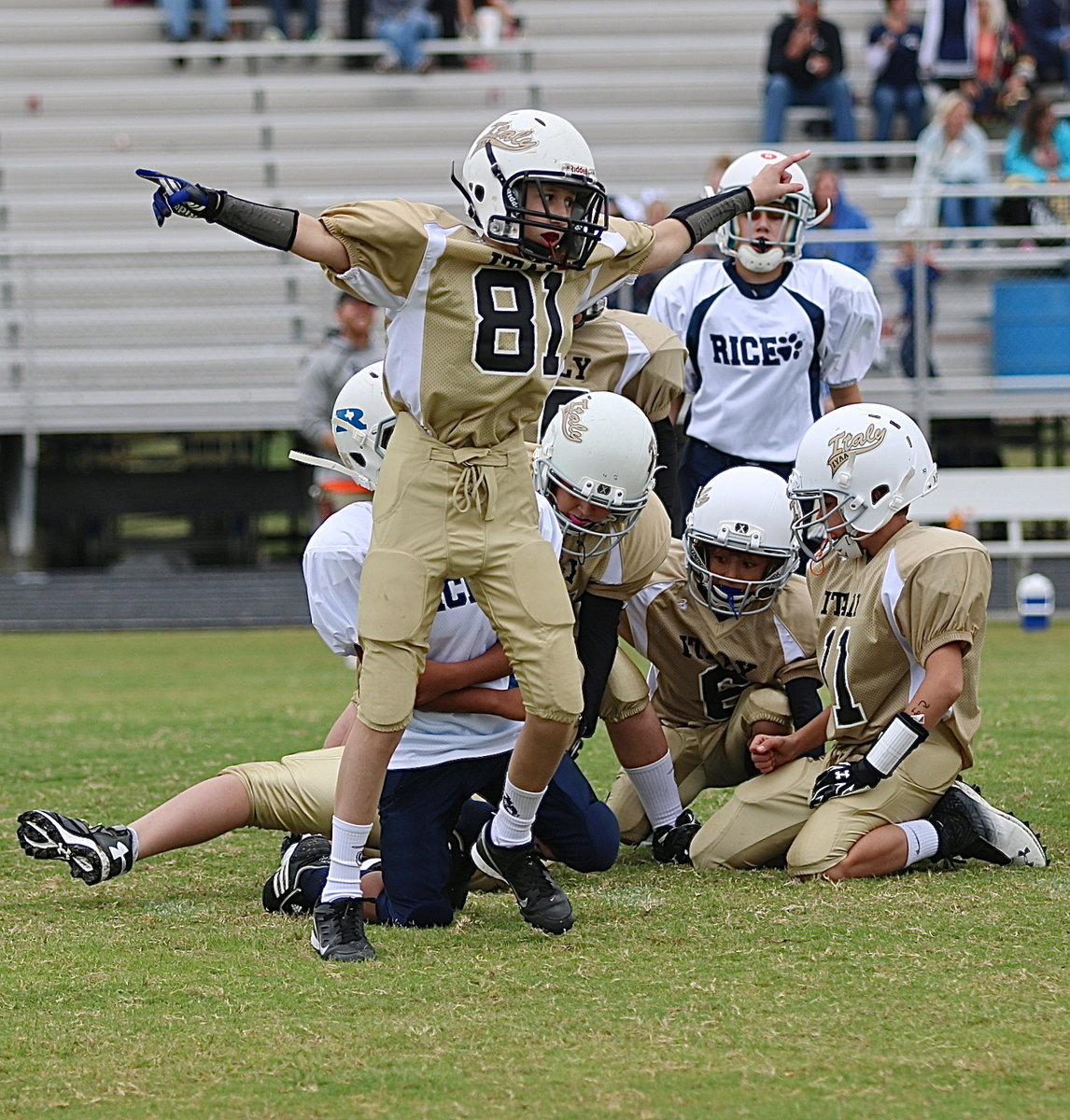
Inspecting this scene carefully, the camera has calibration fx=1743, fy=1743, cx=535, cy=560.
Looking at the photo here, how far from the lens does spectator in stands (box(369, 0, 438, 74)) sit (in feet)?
47.6

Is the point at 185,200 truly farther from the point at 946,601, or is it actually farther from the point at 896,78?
the point at 896,78

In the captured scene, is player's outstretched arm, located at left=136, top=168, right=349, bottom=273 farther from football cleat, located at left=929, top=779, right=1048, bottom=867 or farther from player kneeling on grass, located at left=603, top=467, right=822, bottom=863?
football cleat, located at left=929, top=779, right=1048, bottom=867

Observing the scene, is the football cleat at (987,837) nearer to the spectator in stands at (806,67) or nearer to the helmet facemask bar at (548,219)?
the helmet facemask bar at (548,219)

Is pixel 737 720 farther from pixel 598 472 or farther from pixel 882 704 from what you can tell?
pixel 598 472

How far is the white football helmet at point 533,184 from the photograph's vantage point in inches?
138

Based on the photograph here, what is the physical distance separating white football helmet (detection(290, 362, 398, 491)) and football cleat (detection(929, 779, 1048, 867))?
1.57 meters

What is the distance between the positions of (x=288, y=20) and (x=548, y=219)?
12.5 m

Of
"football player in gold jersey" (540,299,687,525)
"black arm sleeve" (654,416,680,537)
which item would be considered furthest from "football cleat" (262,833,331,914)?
"black arm sleeve" (654,416,680,537)

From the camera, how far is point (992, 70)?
13930mm

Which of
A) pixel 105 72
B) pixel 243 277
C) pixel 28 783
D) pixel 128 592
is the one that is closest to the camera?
pixel 28 783

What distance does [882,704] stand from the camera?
4.16 meters

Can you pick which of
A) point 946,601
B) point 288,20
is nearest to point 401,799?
point 946,601

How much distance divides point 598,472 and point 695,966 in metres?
1.20

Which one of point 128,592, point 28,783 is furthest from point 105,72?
point 28,783
